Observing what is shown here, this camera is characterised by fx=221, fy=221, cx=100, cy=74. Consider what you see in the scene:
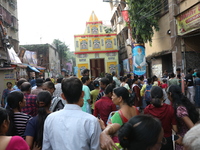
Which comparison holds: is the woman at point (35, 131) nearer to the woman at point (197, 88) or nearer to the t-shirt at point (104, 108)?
the t-shirt at point (104, 108)

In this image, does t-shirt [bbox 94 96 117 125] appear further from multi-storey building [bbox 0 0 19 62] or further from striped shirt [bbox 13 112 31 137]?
multi-storey building [bbox 0 0 19 62]

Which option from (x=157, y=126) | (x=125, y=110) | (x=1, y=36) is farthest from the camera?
(x=1, y=36)

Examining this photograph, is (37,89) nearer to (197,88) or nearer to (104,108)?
(104,108)

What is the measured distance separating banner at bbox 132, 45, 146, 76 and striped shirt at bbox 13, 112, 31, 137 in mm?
13318

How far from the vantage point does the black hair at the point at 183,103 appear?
125 inches

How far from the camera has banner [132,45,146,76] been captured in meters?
16.1

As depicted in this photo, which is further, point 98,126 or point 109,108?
point 109,108

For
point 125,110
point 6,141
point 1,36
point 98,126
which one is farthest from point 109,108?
point 1,36

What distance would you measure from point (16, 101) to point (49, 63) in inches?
1253

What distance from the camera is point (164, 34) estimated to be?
16.6 m

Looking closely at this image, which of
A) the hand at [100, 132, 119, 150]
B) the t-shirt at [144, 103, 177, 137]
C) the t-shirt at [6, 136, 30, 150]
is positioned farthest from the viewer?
the t-shirt at [144, 103, 177, 137]

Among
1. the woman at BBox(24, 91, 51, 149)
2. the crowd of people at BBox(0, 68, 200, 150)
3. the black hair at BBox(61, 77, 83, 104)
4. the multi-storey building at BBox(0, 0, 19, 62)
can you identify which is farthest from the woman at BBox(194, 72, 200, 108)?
the multi-storey building at BBox(0, 0, 19, 62)

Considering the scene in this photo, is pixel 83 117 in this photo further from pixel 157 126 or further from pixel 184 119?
pixel 184 119

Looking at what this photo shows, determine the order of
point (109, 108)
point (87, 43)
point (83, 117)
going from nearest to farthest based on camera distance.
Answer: point (83, 117), point (109, 108), point (87, 43)
